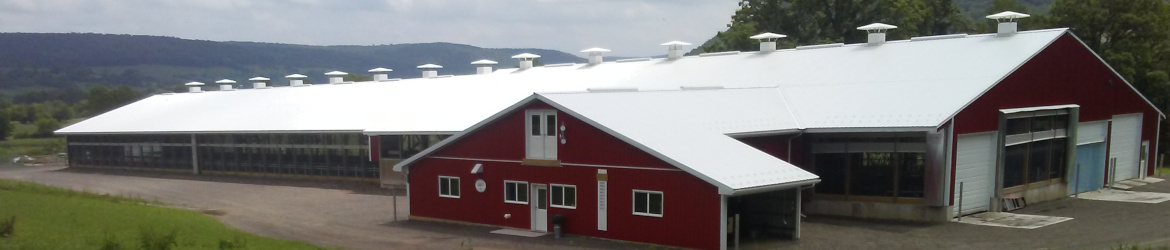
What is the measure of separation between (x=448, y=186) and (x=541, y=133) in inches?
154

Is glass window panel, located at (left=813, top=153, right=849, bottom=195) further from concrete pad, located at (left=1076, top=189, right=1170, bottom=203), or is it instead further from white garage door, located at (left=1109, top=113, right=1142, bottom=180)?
white garage door, located at (left=1109, top=113, right=1142, bottom=180)

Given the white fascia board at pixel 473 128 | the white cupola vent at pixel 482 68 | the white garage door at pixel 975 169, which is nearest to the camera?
the white fascia board at pixel 473 128

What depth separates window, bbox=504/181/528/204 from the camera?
2478cm

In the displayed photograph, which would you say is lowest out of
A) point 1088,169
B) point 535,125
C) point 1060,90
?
point 1088,169

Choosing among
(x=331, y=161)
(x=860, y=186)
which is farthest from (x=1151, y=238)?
(x=331, y=161)

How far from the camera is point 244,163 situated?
4619 cm

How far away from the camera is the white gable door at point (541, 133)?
79.1 feet

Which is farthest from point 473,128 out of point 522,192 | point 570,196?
point 570,196

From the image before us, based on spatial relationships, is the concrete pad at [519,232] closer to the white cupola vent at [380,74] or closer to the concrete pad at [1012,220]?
the concrete pad at [1012,220]

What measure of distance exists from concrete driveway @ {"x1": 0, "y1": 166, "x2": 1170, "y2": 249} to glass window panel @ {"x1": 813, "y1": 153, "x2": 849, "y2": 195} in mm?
1133

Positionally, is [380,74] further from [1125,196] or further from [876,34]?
[1125,196]

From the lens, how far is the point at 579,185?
77.4ft

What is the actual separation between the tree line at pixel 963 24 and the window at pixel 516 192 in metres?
32.8

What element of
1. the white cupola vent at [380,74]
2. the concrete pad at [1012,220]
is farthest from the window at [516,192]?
the white cupola vent at [380,74]
